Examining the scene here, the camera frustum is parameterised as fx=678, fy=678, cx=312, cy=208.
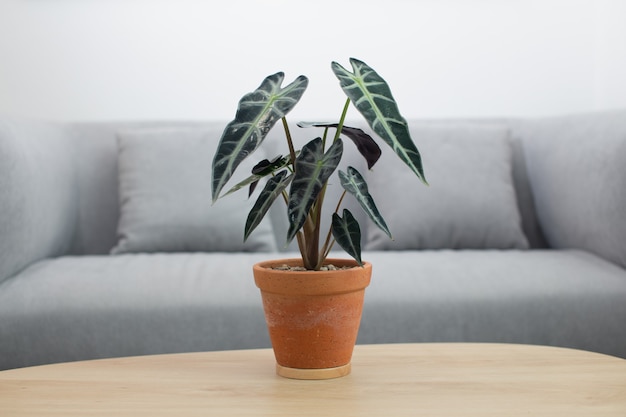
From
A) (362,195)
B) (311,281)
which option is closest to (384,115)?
(362,195)

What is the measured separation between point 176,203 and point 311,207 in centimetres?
123

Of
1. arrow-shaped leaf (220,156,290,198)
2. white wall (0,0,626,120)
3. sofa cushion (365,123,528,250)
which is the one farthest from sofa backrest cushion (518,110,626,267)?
arrow-shaped leaf (220,156,290,198)

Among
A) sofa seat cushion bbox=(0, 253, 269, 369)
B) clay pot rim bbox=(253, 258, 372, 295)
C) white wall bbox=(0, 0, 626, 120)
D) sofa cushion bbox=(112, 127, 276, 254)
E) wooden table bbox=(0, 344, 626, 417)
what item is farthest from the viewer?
white wall bbox=(0, 0, 626, 120)

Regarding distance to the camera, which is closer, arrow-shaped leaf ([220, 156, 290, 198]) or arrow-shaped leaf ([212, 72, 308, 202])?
arrow-shaped leaf ([212, 72, 308, 202])

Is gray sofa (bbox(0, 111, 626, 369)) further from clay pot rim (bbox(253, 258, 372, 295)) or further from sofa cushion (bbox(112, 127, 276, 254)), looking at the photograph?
clay pot rim (bbox(253, 258, 372, 295))

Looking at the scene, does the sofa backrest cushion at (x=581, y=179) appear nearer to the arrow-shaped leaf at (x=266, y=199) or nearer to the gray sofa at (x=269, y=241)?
the gray sofa at (x=269, y=241)

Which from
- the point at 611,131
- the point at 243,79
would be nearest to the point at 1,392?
the point at 611,131

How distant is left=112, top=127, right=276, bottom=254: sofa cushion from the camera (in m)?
2.05

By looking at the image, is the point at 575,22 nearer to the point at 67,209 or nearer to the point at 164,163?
the point at 164,163

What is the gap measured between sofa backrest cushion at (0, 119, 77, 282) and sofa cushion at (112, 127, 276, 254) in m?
0.17

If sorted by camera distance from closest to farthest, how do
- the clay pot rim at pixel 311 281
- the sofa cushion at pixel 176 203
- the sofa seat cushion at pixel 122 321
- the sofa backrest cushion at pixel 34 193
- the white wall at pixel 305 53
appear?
the clay pot rim at pixel 311 281 → the sofa seat cushion at pixel 122 321 → the sofa backrest cushion at pixel 34 193 → the sofa cushion at pixel 176 203 → the white wall at pixel 305 53

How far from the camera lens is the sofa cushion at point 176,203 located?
2.05 metres

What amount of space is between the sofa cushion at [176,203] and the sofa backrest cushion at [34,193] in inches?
6.6

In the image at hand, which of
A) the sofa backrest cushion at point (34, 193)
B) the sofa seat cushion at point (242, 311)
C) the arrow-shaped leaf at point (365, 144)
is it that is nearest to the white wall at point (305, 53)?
the sofa backrest cushion at point (34, 193)
